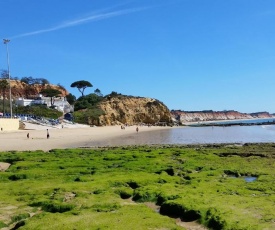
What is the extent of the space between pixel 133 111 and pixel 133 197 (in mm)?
118386

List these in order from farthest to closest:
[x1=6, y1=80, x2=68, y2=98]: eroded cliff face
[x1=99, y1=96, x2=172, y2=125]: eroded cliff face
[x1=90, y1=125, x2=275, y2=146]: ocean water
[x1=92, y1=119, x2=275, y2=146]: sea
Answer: [x1=6, y1=80, x2=68, y2=98]: eroded cliff face < [x1=99, y1=96, x2=172, y2=125]: eroded cliff face < [x1=90, y1=125, x2=275, y2=146]: ocean water < [x1=92, y1=119, x2=275, y2=146]: sea

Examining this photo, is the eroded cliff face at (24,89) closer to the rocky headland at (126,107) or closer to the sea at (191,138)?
the rocky headland at (126,107)

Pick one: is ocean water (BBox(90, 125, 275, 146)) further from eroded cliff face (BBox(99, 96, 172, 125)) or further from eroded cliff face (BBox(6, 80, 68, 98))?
eroded cliff face (BBox(6, 80, 68, 98))

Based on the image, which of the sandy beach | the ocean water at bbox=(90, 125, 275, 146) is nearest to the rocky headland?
the sandy beach

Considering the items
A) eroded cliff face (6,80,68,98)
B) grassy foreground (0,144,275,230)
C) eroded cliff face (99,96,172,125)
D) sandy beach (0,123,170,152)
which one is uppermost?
eroded cliff face (6,80,68,98)

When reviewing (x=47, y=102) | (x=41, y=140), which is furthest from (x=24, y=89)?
(x=41, y=140)

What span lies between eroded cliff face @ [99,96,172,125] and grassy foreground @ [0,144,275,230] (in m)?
94.8

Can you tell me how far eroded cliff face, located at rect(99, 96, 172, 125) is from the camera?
12097 cm

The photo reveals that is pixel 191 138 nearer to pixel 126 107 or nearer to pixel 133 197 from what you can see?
pixel 133 197

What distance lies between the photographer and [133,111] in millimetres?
132125

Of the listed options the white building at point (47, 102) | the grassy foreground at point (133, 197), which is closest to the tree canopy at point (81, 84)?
the white building at point (47, 102)

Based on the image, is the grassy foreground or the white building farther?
the white building

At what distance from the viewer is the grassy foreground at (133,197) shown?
402 inches

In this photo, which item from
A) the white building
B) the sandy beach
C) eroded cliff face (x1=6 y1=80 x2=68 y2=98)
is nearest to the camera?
the sandy beach
